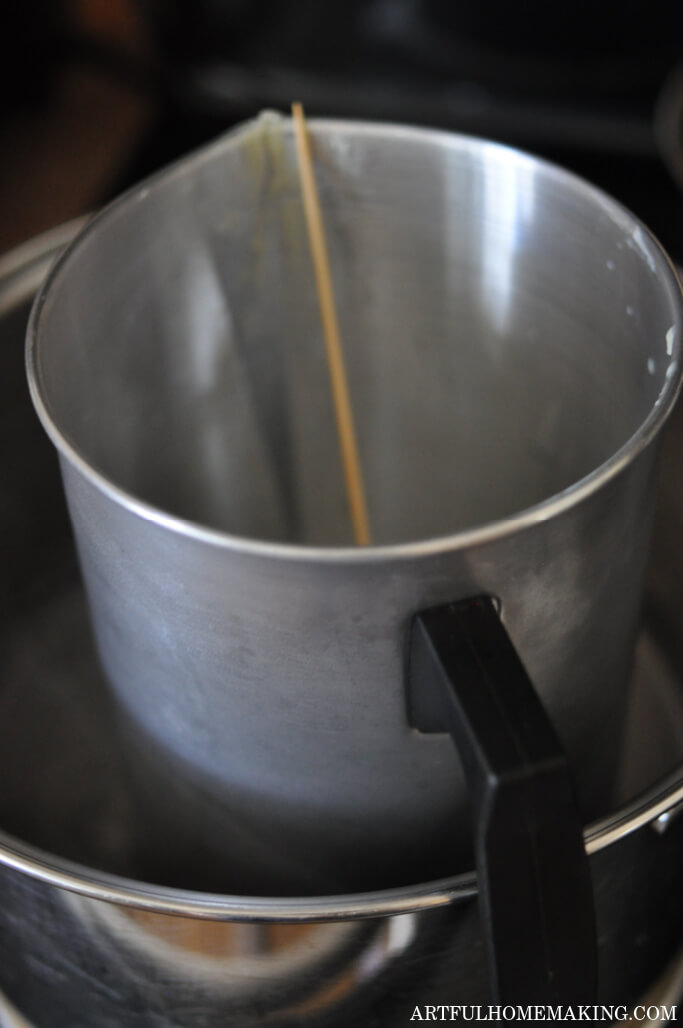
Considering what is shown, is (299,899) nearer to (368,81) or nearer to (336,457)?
(336,457)

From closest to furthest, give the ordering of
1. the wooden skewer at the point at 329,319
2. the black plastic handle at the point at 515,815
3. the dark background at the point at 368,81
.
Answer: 1. the black plastic handle at the point at 515,815
2. the wooden skewer at the point at 329,319
3. the dark background at the point at 368,81

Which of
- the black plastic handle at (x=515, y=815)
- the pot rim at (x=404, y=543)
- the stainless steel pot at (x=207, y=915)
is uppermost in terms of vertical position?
the pot rim at (x=404, y=543)

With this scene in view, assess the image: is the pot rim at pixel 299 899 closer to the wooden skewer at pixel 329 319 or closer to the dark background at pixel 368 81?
the wooden skewer at pixel 329 319

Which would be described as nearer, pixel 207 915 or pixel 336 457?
pixel 207 915

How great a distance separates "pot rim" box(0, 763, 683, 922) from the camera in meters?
0.23

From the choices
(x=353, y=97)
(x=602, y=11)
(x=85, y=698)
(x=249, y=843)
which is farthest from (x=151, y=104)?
(x=249, y=843)

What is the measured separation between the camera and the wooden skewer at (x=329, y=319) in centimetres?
35

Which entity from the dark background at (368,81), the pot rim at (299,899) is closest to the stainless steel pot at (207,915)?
the pot rim at (299,899)

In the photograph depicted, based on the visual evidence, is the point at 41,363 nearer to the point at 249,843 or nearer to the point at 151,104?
the point at 249,843

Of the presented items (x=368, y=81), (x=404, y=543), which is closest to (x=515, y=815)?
(x=404, y=543)

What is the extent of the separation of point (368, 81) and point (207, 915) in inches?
18.6

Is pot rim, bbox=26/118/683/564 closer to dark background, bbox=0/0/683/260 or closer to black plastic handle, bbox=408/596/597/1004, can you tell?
black plastic handle, bbox=408/596/597/1004

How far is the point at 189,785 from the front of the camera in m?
0.29

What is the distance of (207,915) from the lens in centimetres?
24
